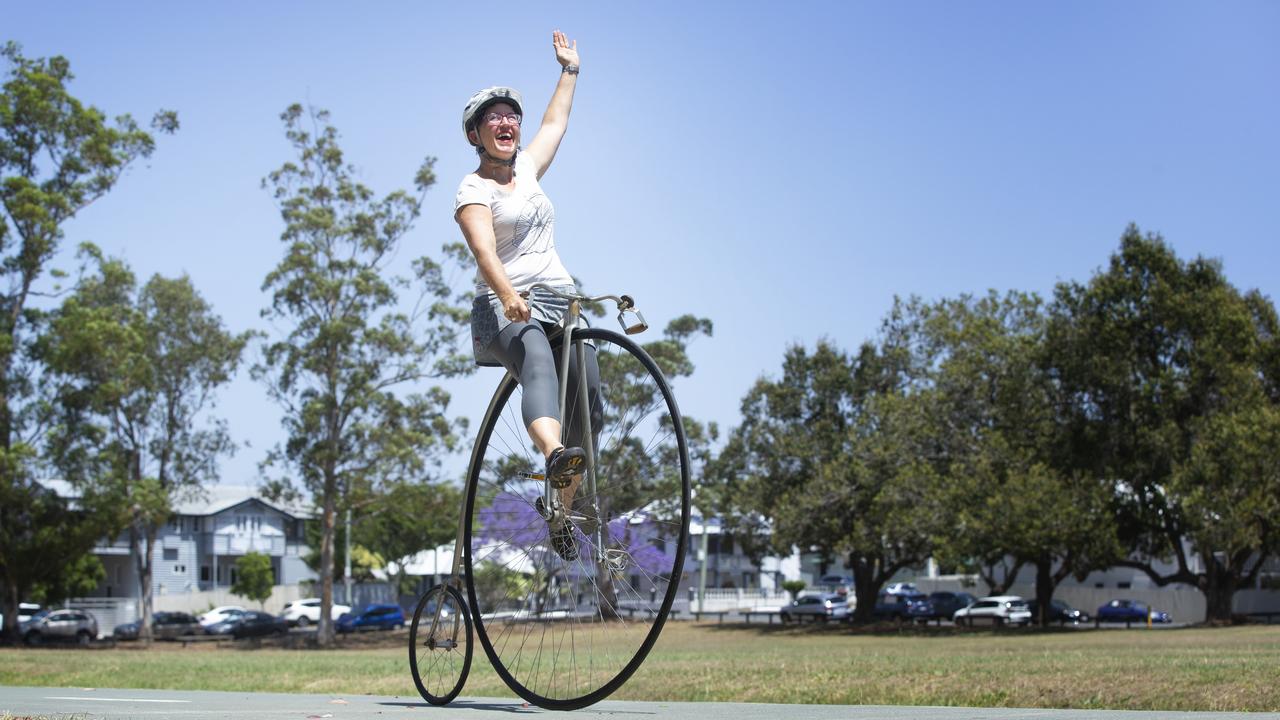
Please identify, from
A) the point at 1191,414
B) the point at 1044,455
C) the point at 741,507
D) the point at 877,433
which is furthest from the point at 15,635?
the point at 1191,414

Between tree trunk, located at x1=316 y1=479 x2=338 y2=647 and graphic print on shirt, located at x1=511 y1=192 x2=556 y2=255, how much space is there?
3808cm

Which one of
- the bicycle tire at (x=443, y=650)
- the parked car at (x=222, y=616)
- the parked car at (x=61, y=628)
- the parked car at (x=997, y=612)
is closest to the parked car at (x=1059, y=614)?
the parked car at (x=997, y=612)

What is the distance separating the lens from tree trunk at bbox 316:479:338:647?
4225 centimetres

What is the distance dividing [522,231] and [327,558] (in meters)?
39.9

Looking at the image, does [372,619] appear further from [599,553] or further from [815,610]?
[599,553]

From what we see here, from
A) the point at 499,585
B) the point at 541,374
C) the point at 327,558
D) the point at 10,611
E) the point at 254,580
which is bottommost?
the point at 254,580

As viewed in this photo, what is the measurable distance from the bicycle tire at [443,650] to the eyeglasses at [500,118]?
231 centimetres

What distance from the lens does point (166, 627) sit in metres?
59.1

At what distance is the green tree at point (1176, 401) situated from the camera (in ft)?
121

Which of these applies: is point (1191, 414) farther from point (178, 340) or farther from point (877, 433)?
point (178, 340)

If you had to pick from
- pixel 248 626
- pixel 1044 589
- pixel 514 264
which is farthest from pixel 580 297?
pixel 248 626

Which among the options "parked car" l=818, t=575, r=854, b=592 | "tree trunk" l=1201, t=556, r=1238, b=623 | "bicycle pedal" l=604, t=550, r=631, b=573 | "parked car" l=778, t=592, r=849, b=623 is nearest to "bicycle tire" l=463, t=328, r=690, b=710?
"bicycle pedal" l=604, t=550, r=631, b=573

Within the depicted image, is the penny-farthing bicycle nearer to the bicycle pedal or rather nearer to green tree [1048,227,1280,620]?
the bicycle pedal

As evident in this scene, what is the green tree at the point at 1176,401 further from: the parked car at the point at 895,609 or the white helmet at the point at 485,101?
the white helmet at the point at 485,101
